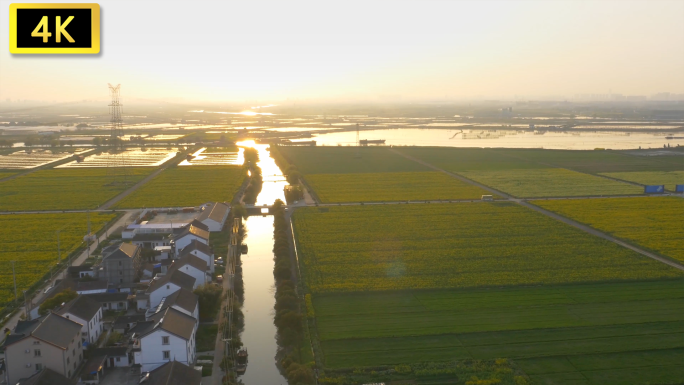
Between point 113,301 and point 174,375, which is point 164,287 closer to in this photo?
point 113,301

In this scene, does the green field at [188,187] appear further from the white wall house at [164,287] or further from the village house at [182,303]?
the village house at [182,303]

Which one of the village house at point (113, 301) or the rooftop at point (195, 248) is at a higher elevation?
the rooftop at point (195, 248)

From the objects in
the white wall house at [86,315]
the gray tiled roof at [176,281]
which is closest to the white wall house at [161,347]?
the white wall house at [86,315]

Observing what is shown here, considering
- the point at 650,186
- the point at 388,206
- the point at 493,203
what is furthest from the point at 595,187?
the point at 388,206

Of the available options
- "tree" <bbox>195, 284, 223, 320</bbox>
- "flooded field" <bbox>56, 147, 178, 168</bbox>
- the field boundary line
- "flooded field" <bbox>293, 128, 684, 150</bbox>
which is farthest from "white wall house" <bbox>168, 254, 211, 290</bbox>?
"flooded field" <bbox>293, 128, 684, 150</bbox>

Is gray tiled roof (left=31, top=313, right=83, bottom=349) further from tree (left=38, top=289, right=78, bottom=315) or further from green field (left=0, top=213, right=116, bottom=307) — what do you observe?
green field (left=0, top=213, right=116, bottom=307)

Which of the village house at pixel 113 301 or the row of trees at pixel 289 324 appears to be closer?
the row of trees at pixel 289 324
